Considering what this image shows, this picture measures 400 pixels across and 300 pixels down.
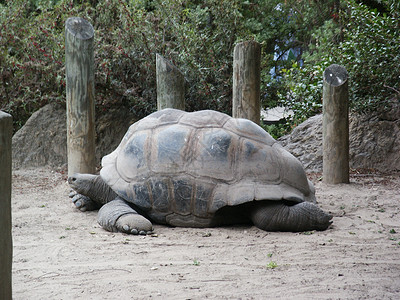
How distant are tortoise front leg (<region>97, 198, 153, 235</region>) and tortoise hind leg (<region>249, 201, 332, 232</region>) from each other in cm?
99

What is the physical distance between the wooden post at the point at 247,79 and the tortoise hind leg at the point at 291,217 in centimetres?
227

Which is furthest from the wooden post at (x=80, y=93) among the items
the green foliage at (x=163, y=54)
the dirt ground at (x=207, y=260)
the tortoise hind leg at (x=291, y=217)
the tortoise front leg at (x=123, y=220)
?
the tortoise hind leg at (x=291, y=217)

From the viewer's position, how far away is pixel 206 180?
13.8ft

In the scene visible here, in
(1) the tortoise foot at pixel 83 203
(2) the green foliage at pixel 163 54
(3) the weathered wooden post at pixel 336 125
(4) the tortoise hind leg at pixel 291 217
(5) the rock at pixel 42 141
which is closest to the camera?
(4) the tortoise hind leg at pixel 291 217

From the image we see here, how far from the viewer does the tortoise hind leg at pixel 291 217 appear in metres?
4.10

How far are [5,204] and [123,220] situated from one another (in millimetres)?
2123

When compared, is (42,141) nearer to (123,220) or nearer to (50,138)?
(50,138)

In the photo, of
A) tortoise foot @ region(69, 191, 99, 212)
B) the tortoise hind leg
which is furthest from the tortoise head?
the tortoise hind leg

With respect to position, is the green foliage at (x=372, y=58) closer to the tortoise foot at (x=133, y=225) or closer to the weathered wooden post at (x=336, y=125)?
the weathered wooden post at (x=336, y=125)

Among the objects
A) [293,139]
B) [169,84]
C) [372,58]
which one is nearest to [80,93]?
[169,84]

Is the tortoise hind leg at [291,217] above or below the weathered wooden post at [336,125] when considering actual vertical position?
below

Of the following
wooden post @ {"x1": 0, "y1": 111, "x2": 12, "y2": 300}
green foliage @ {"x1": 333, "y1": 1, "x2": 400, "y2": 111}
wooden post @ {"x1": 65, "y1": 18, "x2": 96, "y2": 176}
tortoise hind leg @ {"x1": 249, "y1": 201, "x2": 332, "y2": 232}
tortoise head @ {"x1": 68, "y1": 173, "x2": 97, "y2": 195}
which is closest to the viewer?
wooden post @ {"x1": 0, "y1": 111, "x2": 12, "y2": 300}

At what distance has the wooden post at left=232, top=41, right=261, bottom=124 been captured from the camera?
Answer: 614cm

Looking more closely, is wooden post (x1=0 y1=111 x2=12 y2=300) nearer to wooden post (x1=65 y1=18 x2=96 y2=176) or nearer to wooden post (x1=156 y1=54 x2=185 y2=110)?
wooden post (x1=65 y1=18 x2=96 y2=176)
